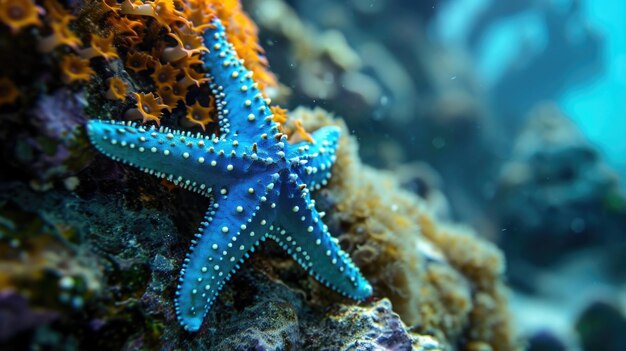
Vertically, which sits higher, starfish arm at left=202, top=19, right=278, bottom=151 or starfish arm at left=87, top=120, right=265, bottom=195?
starfish arm at left=202, top=19, right=278, bottom=151

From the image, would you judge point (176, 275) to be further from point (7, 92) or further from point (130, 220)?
point (7, 92)

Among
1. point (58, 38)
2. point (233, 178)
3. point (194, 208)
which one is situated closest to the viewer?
point (58, 38)

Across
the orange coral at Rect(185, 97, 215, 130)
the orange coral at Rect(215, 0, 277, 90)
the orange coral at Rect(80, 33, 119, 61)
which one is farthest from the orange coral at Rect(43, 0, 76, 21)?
the orange coral at Rect(215, 0, 277, 90)

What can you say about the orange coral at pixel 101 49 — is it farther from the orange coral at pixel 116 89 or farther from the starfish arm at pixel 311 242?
the starfish arm at pixel 311 242

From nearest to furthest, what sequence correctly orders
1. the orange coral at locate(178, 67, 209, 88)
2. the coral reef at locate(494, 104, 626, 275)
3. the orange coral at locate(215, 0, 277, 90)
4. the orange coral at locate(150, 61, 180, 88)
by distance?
the orange coral at locate(150, 61, 180, 88) → the orange coral at locate(178, 67, 209, 88) → the orange coral at locate(215, 0, 277, 90) → the coral reef at locate(494, 104, 626, 275)

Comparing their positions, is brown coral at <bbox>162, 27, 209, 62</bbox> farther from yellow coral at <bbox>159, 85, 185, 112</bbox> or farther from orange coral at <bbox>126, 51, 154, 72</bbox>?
yellow coral at <bbox>159, 85, 185, 112</bbox>

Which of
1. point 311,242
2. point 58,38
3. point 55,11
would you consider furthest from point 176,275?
point 55,11

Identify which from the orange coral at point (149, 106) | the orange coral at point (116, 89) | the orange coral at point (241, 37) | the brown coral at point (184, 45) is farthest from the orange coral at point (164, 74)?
the orange coral at point (241, 37)
